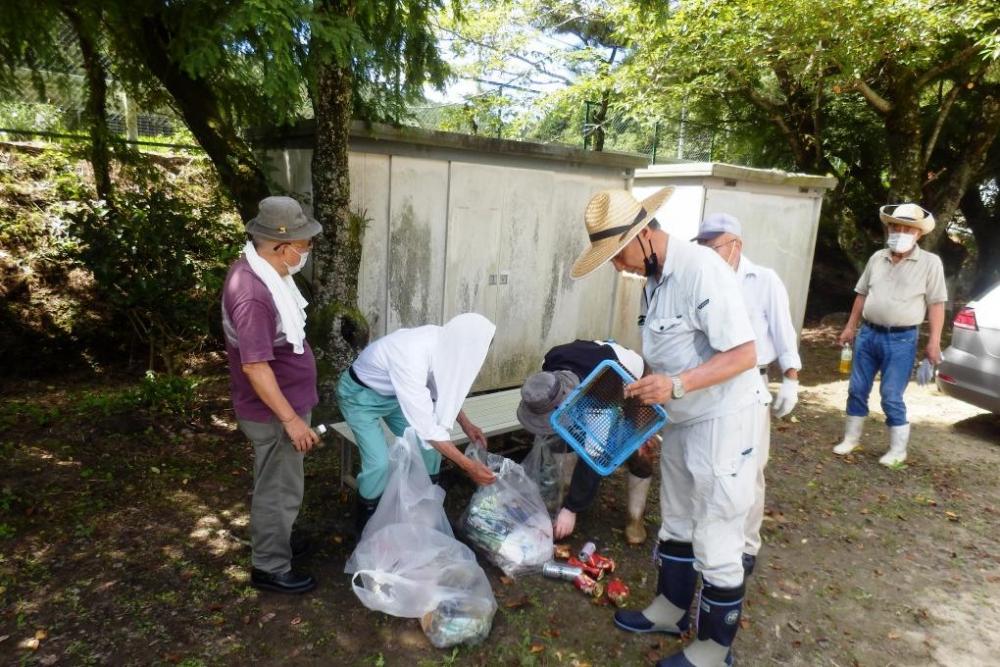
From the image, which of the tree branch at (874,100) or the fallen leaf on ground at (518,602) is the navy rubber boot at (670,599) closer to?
the fallen leaf on ground at (518,602)

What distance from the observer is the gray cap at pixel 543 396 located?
303 cm

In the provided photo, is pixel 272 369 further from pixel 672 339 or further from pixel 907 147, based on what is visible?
pixel 907 147

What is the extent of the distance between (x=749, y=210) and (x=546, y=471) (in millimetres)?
4474

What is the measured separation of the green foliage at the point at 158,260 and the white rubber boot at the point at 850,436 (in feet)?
16.6

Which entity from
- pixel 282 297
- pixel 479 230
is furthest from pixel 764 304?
pixel 479 230

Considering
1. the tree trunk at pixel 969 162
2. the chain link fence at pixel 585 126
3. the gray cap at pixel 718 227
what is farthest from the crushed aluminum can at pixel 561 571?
the tree trunk at pixel 969 162

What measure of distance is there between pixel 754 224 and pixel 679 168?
1146 mm

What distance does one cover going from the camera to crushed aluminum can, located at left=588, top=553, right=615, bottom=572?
323 cm

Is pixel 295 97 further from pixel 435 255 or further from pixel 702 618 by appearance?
pixel 702 618

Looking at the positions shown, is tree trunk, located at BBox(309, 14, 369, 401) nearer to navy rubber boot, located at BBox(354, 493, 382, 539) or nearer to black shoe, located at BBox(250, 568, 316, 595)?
navy rubber boot, located at BBox(354, 493, 382, 539)

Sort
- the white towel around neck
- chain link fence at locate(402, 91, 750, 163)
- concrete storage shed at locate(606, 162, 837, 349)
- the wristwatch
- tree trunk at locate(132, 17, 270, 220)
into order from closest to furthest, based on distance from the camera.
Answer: the wristwatch
the white towel around neck
tree trunk at locate(132, 17, 270, 220)
concrete storage shed at locate(606, 162, 837, 349)
chain link fence at locate(402, 91, 750, 163)

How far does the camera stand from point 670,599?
274 centimetres

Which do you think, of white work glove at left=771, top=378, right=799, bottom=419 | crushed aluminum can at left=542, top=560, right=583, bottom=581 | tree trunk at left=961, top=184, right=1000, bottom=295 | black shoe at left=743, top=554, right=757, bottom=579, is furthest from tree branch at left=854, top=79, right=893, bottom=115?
crushed aluminum can at left=542, top=560, right=583, bottom=581

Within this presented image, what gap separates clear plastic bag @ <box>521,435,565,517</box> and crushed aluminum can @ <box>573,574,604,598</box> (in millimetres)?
511
